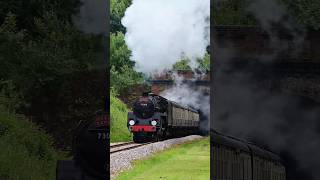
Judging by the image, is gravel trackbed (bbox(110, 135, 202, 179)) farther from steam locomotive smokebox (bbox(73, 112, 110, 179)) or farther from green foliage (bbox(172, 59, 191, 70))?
green foliage (bbox(172, 59, 191, 70))

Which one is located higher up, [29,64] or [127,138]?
[29,64]

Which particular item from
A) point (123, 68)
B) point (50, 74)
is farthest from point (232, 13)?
point (123, 68)

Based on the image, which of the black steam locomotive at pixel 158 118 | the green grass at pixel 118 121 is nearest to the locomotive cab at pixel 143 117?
the black steam locomotive at pixel 158 118

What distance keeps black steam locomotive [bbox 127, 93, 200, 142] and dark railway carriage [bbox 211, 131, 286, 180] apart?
2.09 feet

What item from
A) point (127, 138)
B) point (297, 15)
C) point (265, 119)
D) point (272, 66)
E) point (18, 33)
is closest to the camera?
point (127, 138)

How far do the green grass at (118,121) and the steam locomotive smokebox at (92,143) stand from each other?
0.20 meters

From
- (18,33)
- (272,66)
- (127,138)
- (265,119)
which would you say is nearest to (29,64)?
(18,33)

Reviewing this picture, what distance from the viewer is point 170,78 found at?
1024 centimetres

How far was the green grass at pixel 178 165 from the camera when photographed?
1007 centimetres

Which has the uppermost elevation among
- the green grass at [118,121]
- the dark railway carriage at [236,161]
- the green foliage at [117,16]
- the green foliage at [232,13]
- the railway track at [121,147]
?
the green foliage at [232,13]

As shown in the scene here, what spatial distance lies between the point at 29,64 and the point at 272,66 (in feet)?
31.2

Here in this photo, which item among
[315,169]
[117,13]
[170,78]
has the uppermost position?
[117,13]

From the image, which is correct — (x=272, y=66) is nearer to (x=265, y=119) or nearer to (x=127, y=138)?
(x=265, y=119)

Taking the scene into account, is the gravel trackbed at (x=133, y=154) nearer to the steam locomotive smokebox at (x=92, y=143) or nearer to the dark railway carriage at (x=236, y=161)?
the steam locomotive smokebox at (x=92, y=143)
